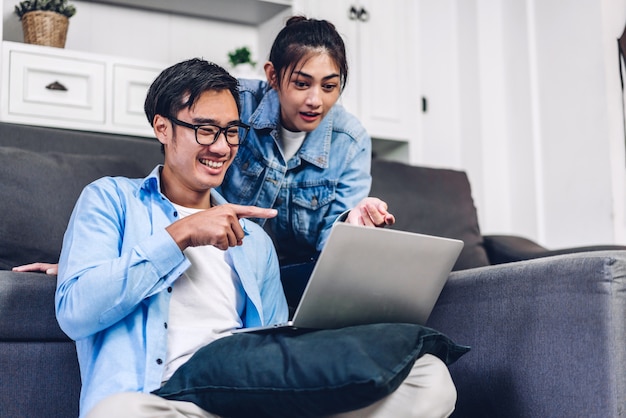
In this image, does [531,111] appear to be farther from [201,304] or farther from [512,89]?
[201,304]

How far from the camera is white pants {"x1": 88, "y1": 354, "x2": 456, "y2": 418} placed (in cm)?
132

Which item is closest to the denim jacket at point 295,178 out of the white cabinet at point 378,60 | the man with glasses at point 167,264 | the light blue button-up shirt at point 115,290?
the man with glasses at point 167,264

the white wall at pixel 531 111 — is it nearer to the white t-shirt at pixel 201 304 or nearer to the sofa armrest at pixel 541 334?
the sofa armrest at pixel 541 334

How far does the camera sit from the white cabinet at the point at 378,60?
3385 millimetres

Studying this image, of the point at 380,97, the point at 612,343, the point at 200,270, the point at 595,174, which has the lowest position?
the point at 612,343

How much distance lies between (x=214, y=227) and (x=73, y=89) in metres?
1.65

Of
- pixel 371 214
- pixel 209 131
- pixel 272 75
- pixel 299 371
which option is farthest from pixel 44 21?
pixel 299 371

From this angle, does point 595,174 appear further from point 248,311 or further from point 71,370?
point 71,370

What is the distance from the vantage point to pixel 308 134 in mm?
2082

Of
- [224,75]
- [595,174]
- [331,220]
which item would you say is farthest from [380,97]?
[224,75]

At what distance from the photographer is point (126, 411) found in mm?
1263

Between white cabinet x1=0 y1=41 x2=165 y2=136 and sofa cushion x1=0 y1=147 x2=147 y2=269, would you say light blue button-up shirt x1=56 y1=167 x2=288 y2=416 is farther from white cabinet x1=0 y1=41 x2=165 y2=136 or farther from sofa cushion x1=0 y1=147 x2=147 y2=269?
white cabinet x1=0 y1=41 x2=165 y2=136

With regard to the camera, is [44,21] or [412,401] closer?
[412,401]

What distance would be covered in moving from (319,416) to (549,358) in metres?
0.49
